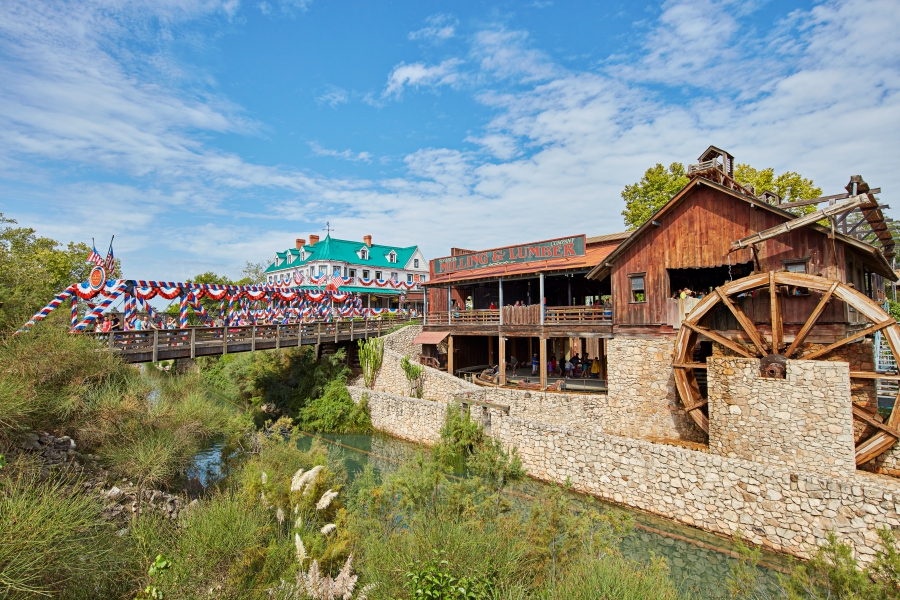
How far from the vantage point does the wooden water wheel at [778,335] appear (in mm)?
10102

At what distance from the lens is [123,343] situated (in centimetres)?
1380

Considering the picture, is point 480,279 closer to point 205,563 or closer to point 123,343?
point 123,343

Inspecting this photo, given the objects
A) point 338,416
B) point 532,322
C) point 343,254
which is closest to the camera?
point 532,322

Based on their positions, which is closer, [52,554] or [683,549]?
[52,554]

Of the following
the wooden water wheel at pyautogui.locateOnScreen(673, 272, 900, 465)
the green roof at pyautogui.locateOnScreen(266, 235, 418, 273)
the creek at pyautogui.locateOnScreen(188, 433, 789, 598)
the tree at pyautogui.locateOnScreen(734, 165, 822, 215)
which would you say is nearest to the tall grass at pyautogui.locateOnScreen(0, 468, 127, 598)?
the creek at pyautogui.locateOnScreen(188, 433, 789, 598)

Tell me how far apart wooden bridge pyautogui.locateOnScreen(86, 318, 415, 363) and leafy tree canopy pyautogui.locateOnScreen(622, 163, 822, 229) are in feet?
50.0

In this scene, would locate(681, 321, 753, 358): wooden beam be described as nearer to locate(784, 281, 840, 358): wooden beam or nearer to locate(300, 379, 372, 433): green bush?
locate(784, 281, 840, 358): wooden beam

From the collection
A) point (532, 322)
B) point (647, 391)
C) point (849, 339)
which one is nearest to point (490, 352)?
point (532, 322)

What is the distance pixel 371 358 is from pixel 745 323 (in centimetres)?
1577

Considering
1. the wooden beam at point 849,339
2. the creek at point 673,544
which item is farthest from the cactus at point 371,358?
the wooden beam at point 849,339

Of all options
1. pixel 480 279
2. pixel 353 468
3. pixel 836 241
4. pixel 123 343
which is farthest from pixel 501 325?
pixel 123 343

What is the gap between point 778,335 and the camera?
11375 mm

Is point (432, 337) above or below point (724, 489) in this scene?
above

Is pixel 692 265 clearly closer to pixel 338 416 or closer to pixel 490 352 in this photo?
pixel 490 352
